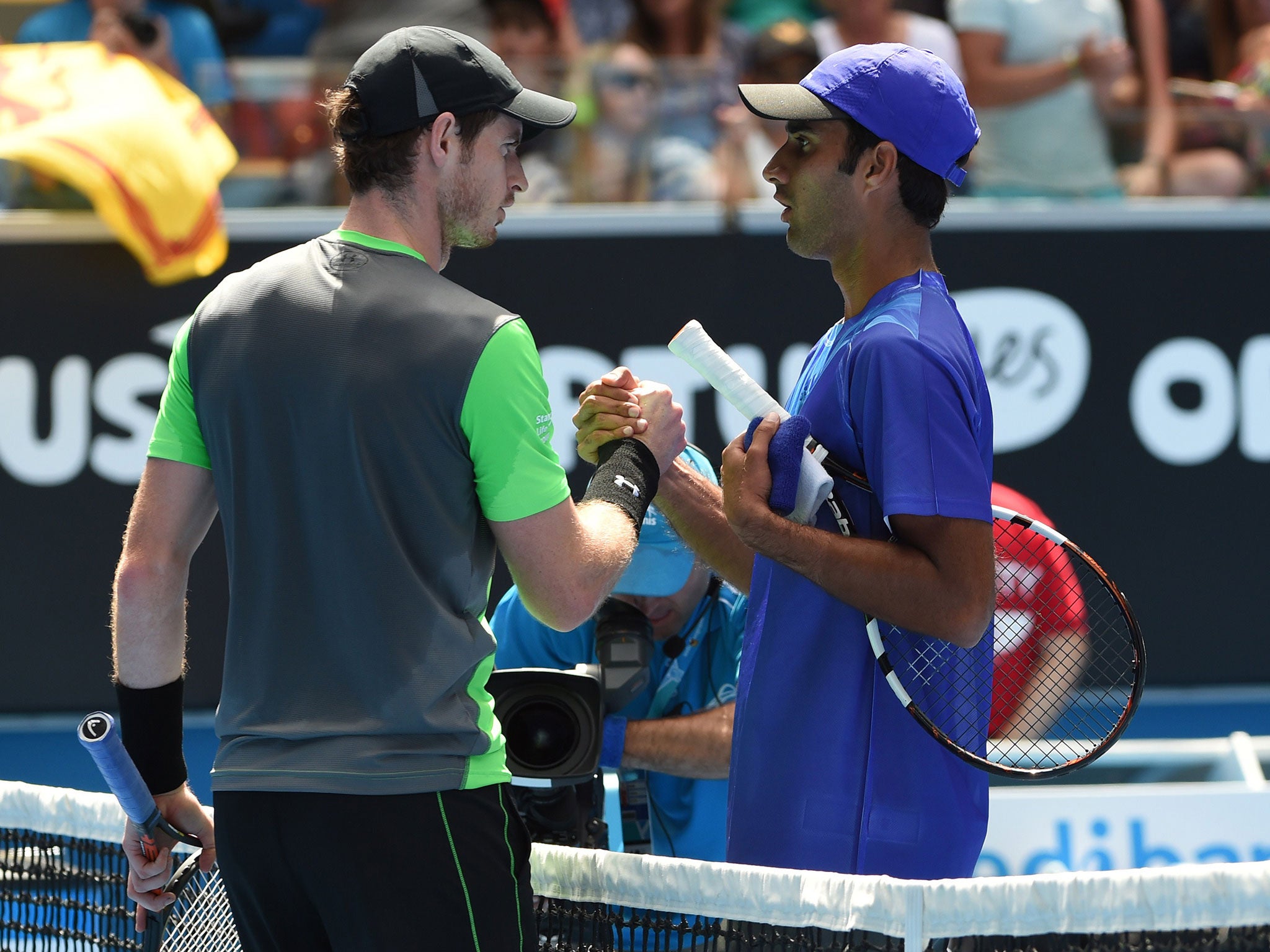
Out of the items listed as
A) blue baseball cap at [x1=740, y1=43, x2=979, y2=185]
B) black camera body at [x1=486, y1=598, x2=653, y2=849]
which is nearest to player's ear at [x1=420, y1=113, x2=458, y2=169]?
blue baseball cap at [x1=740, y1=43, x2=979, y2=185]

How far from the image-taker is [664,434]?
2246 mm

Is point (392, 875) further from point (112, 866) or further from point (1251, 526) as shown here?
point (1251, 526)

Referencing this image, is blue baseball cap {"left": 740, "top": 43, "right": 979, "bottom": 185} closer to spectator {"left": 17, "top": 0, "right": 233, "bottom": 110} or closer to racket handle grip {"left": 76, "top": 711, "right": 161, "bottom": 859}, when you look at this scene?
racket handle grip {"left": 76, "top": 711, "right": 161, "bottom": 859}

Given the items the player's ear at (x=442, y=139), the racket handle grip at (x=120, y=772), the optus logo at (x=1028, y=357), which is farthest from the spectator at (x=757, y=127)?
the racket handle grip at (x=120, y=772)

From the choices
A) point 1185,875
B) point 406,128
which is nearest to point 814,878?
point 1185,875

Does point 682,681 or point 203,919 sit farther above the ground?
point 203,919

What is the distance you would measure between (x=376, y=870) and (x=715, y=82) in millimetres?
4325

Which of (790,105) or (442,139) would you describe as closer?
(442,139)

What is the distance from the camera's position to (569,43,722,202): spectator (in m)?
5.54

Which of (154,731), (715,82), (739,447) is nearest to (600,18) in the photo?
(715,82)

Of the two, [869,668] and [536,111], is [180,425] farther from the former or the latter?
[869,668]

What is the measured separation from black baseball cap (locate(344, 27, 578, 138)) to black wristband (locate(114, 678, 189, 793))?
834mm

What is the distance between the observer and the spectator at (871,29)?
19.1ft

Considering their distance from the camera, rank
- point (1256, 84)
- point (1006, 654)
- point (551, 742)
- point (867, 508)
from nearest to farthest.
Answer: point (867, 508)
point (1006, 654)
point (551, 742)
point (1256, 84)
